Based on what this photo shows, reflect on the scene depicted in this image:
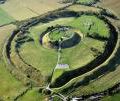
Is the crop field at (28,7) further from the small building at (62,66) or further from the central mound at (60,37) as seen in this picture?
the small building at (62,66)

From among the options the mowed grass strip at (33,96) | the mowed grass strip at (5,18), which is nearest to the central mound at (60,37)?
the mowed grass strip at (33,96)

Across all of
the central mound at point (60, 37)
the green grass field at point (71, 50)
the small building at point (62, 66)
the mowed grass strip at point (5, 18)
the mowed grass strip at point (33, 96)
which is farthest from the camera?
the mowed grass strip at point (5, 18)

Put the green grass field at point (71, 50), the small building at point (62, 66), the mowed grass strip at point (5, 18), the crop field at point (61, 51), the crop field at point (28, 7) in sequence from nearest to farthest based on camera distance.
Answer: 1. the crop field at point (61, 51)
2. the small building at point (62, 66)
3. the green grass field at point (71, 50)
4. the mowed grass strip at point (5, 18)
5. the crop field at point (28, 7)

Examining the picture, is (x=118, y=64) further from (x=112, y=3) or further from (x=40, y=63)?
(x=112, y=3)

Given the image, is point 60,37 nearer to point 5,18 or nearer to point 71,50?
point 71,50

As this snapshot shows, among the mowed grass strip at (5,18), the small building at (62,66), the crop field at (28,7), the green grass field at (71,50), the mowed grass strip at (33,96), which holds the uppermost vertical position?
the crop field at (28,7)

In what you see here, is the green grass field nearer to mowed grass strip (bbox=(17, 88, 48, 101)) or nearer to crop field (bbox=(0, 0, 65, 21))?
mowed grass strip (bbox=(17, 88, 48, 101))

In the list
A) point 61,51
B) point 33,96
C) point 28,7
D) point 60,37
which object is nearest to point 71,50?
point 61,51

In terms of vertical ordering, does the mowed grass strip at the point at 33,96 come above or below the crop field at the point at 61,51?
below

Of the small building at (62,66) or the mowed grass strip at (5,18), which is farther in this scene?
the mowed grass strip at (5,18)
